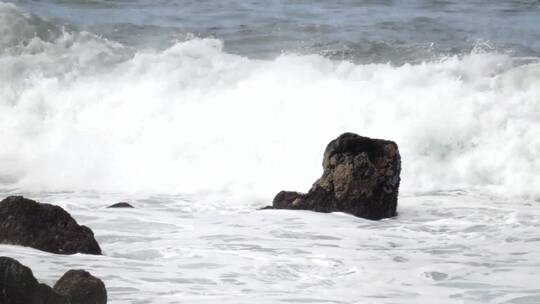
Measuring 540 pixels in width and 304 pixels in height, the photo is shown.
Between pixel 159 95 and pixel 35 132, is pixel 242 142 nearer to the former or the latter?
pixel 159 95

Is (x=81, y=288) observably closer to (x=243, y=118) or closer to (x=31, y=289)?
(x=31, y=289)

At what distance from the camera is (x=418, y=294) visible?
626 centimetres

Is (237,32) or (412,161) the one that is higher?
(237,32)

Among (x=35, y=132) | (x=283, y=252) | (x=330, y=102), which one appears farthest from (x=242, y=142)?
(x=283, y=252)

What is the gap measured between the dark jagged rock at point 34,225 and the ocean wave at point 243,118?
12.3 feet

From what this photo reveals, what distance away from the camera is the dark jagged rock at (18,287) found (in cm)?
484

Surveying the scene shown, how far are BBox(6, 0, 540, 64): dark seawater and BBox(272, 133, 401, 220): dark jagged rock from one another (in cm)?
535

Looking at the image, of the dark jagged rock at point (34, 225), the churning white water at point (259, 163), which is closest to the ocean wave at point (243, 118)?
the churning white water at point (259, 163)

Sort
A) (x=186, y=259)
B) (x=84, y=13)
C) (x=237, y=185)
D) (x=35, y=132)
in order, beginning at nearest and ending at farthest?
(x=186, y=259), (x=237, y=185), (x=35, y=132), (x=84, y=13)

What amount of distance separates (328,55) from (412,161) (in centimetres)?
392

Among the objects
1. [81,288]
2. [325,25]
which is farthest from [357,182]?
[325,25]

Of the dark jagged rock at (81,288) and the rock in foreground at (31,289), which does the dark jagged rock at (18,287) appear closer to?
the rock in foreground at (31,289)

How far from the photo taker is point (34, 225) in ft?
21.9

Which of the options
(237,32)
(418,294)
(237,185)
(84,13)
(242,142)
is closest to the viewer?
(418,294)
